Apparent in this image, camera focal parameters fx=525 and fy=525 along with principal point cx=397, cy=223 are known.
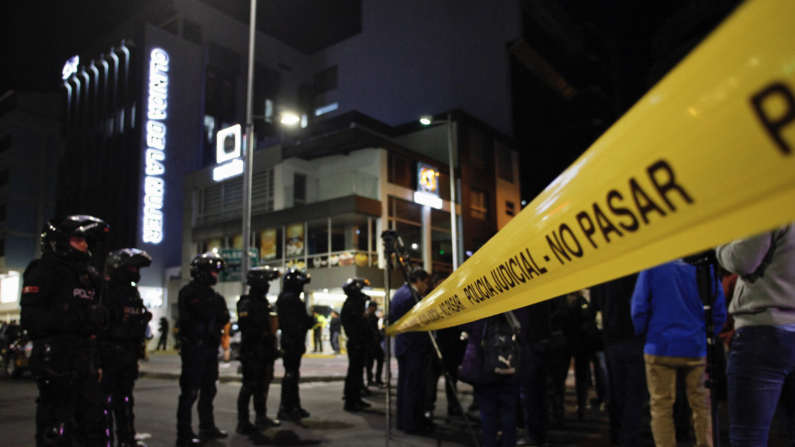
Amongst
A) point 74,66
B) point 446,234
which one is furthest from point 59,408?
point 74,66

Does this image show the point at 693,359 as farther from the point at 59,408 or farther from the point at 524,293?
the point at 59,408

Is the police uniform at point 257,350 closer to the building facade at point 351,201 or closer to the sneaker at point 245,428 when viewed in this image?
the sneaker at point 245,428

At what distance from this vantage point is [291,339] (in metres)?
7.53

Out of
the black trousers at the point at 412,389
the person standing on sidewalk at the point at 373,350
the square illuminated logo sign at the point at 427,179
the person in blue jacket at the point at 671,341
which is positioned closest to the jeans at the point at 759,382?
the person in blue jacket at the point at 671,341

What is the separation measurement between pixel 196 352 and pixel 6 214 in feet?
163

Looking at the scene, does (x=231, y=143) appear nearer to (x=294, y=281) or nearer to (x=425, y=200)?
(x=425, y=200)

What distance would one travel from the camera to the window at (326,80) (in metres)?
43.8

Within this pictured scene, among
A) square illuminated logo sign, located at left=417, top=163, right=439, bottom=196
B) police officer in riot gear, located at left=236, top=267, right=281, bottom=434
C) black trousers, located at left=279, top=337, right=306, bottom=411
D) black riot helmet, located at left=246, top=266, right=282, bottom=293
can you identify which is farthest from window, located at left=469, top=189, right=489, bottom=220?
police officer in riot gear, located at left=236, top=267, right=281, bottom=434

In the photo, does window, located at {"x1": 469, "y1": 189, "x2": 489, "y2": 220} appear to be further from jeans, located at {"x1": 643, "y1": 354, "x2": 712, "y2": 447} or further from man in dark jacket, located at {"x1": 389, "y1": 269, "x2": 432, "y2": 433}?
jeans, located at {"x1": 643, "y1": 354, "x2": 712, "y2": 447}

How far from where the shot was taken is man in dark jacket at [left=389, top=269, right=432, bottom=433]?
6.30m

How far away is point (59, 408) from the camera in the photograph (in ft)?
12.5

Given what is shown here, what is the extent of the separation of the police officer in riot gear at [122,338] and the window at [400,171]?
73.2ft

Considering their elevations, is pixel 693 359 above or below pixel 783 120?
below

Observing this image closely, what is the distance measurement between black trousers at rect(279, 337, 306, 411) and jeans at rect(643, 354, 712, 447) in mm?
4915
